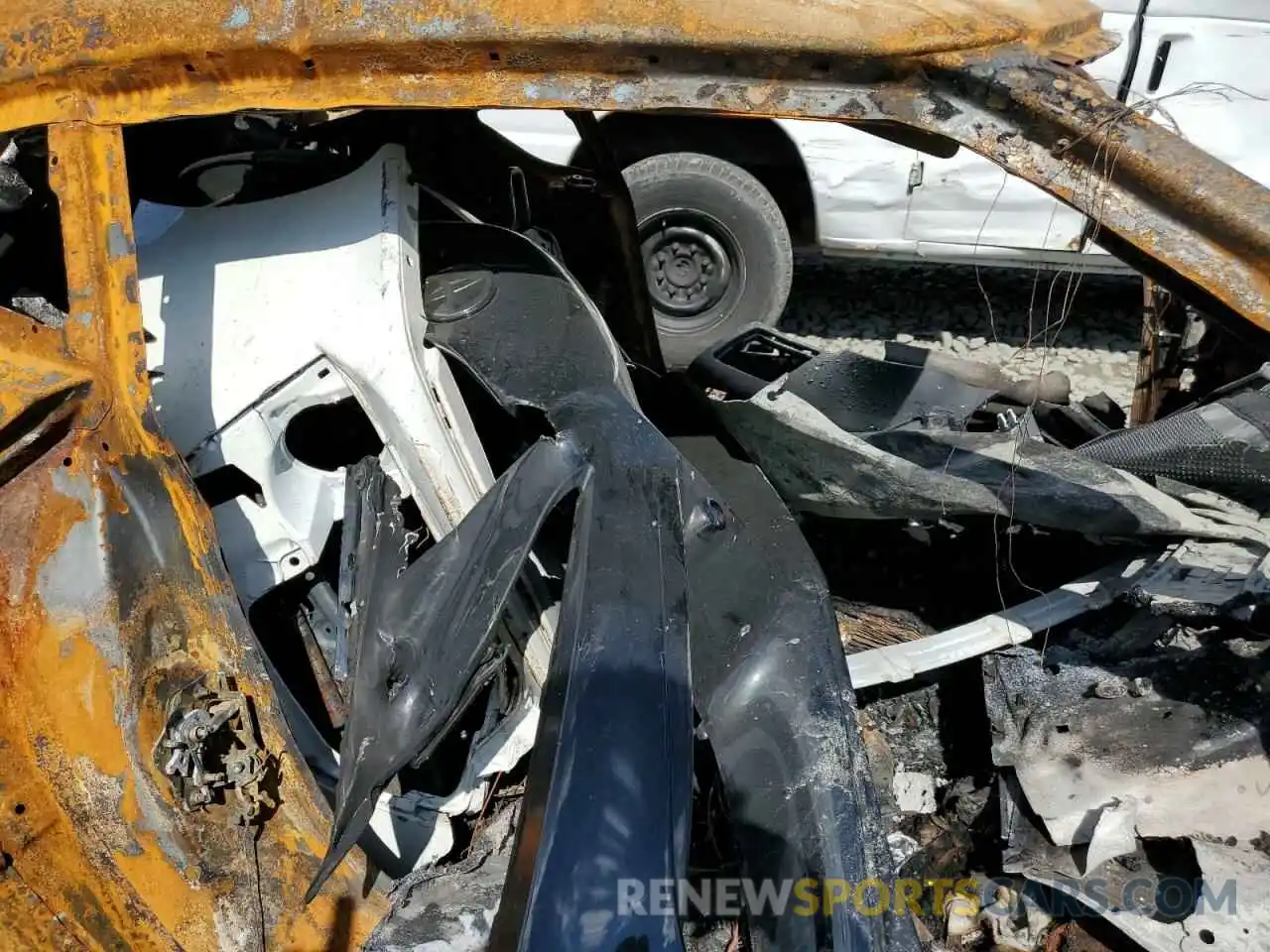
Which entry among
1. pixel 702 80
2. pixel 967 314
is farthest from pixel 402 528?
pixel 967 314

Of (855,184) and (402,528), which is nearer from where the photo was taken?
(402,528)

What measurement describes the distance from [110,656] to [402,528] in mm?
607

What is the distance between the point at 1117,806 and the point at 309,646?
6.03 ft

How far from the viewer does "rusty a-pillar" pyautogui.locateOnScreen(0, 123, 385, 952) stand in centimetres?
179

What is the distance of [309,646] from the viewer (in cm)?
235

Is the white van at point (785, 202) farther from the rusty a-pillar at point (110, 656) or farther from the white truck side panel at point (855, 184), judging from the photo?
the rusty a-pillar at point (110, 656)

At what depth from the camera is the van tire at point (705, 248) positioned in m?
4.38

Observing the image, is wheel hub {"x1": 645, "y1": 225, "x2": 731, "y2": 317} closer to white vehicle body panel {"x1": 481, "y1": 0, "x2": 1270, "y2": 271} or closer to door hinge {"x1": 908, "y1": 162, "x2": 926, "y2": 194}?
white vehicle body panel {"x1": 481, "y1": 0, "x2": 1270, "y2": 271}

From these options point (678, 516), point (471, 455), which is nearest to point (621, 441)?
point (678, 516)

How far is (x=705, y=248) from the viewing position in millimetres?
4543

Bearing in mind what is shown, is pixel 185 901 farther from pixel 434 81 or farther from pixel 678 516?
pixel 434 81

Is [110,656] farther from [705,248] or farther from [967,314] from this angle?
[967,314]

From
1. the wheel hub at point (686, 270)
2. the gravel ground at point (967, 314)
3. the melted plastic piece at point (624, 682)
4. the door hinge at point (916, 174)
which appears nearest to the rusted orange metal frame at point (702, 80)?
the melted plastic piece at point (624, 682)

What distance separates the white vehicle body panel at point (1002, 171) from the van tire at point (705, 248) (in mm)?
304
